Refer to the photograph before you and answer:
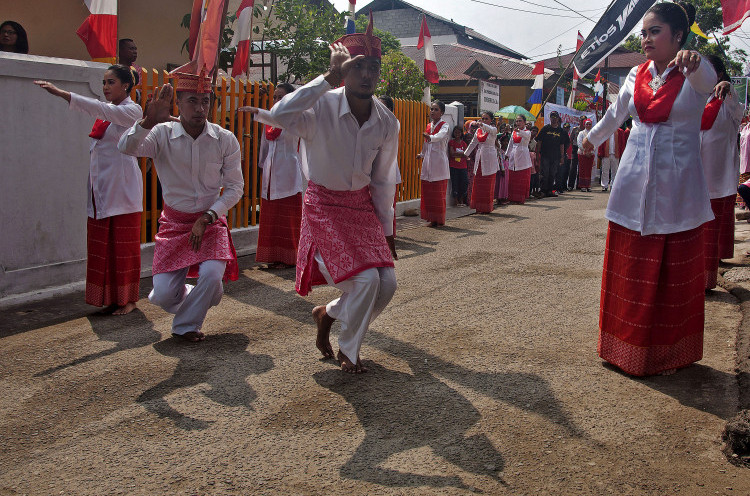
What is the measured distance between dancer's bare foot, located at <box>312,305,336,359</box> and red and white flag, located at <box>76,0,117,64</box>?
4495mm

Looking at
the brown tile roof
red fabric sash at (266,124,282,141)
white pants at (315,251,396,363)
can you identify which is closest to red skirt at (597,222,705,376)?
white pants at (315,251,396,363)

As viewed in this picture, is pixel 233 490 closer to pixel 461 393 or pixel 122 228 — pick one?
pixel 461 393

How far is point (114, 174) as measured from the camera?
5574 millimetres

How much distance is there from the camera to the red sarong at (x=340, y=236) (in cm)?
400

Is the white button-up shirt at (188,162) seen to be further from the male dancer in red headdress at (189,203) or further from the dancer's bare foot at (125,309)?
the dancer's bare foot at (125,309)

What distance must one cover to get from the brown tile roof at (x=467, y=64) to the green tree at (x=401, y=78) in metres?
11.2

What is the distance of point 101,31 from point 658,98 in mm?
5857

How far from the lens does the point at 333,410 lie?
11.9 ft

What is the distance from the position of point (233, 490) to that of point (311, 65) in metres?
11.7

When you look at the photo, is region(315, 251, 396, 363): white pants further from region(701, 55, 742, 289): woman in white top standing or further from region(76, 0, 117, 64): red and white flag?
region(76, 0, 117, 64): red and white flag

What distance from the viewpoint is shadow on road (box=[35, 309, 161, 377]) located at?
4578 mm

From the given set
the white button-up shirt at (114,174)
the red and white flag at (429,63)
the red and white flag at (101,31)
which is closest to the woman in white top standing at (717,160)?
the white button-up shirt at (114,174)

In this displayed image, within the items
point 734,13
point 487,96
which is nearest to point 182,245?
point 734,13

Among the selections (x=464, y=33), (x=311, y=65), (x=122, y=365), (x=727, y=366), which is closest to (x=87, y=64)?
(x=122, y=365)
